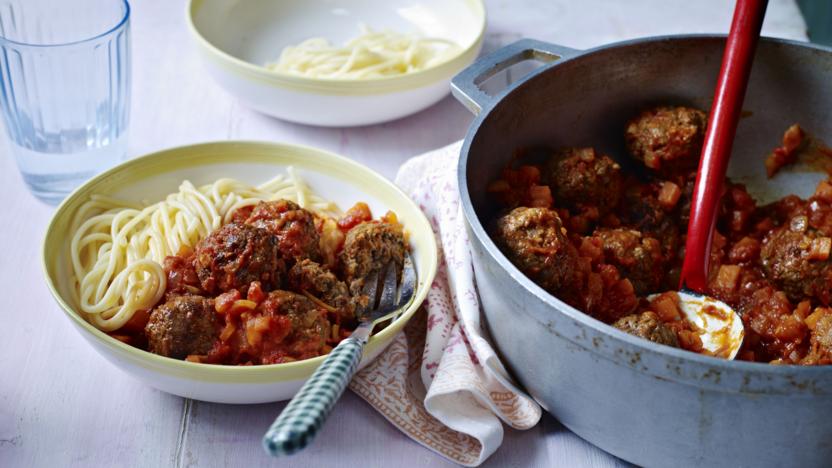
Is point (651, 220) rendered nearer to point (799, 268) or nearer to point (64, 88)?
point (799, 268)

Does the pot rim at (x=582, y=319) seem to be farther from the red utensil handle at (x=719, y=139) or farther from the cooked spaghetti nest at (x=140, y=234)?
the cooked spaghetti nest at (x=140, y=234)

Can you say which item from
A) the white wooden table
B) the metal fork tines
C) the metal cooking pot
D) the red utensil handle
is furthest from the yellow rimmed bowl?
the red utensil handle

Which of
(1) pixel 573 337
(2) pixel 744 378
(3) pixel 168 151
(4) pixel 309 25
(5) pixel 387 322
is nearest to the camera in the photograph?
(2) pixel 744 378

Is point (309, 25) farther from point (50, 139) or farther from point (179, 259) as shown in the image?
point (179, 259)

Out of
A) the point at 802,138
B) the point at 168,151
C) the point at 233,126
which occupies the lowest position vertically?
the point at 233,126

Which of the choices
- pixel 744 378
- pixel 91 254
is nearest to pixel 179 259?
pixel 91 254

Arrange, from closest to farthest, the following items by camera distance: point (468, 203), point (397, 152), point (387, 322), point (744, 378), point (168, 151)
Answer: point (744, 378), point (468, 203), point (387, 322), point (168, 151), point (397, 152)
